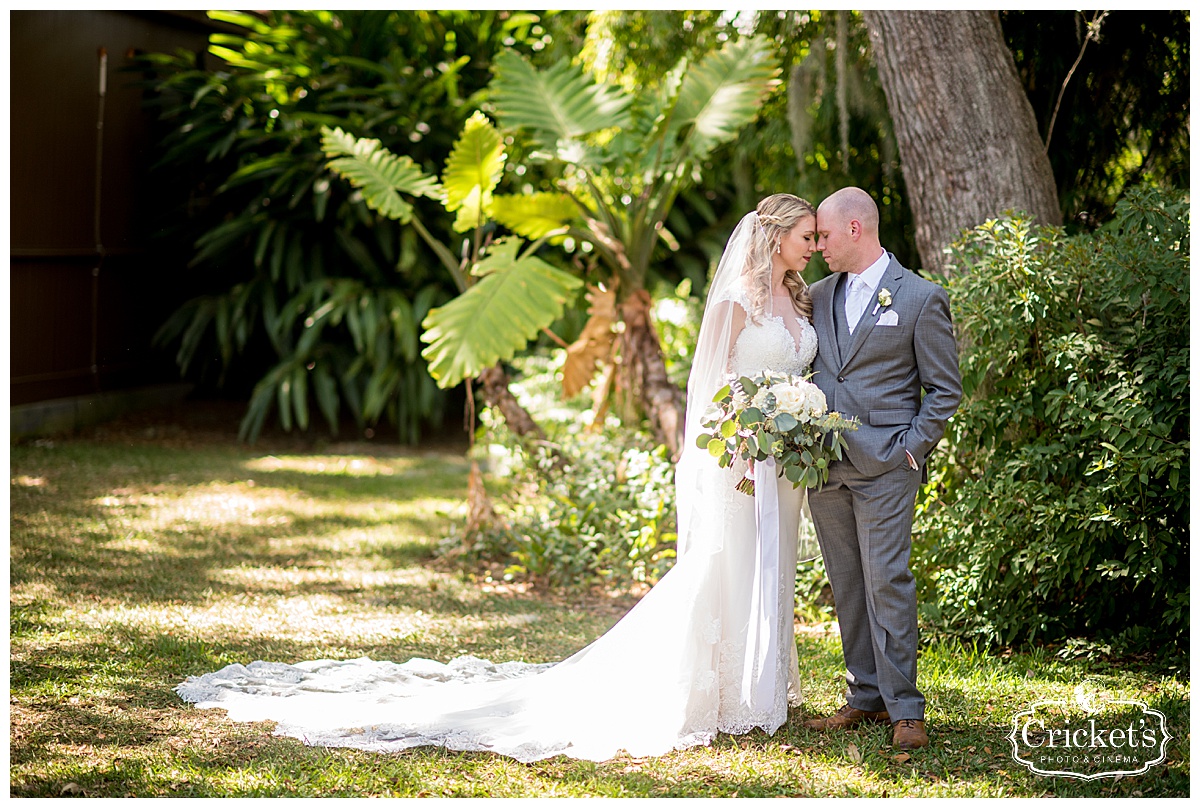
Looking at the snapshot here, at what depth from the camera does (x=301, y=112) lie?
1052 centimetres

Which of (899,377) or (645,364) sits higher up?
(899,377)

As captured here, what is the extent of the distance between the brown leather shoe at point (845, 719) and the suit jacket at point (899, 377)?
91 centimetres

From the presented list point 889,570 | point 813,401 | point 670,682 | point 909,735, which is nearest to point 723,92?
point 813,401

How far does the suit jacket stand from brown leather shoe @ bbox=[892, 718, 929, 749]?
33.9 inches

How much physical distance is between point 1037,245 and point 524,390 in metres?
5.37

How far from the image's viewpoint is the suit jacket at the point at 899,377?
11.3ft

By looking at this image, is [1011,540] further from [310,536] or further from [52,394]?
[52,394]

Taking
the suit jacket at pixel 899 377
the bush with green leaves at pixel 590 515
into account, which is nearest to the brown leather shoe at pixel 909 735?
the suit jacket at pixel 899 377

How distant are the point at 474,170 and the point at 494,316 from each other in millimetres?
1049

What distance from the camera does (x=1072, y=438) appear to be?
4.15 meters

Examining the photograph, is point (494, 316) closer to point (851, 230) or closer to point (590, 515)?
point (590, 515)

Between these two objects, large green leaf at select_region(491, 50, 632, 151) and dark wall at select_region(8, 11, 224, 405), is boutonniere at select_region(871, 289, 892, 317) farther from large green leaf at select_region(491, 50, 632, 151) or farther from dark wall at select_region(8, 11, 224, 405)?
dark wall at select_region(8, 11, 224, 405)

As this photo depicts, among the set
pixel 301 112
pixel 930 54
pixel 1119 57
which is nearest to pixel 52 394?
pixel 301 112

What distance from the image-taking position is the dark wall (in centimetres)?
983
